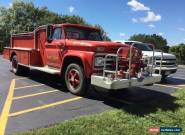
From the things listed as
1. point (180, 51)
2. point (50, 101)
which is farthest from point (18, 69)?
point (180, 51)

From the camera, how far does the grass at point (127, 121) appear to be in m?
5.55

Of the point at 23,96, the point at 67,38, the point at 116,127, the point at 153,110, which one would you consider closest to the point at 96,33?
the point at 67,38

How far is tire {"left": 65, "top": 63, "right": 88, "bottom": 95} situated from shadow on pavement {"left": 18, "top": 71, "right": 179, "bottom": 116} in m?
0.34

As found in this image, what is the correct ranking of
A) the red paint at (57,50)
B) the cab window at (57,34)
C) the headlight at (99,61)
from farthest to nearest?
the cab window at (57,34) < the red paint at (57,50) < the headlight at (99,61)

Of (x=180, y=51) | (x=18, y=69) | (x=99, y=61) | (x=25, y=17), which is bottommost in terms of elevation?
(x=18, y=69)

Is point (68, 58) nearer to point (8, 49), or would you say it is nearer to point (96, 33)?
point (96, 33)

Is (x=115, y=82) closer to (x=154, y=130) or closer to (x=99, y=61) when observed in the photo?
(x=99, y=61)

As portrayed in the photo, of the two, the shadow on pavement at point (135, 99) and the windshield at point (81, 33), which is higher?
the windshield at point (81, 33)

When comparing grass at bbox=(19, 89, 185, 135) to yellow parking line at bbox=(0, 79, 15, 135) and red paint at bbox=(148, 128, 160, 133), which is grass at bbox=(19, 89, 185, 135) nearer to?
red paint at bbox=(148, 128, 160, 133)

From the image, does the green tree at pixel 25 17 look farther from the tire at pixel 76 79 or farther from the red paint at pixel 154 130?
the red paint at pixel 154 130

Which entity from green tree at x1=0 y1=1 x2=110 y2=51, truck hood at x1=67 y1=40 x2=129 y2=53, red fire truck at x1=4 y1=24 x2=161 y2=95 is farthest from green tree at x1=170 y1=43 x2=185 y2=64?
truck hood at x1=67 y1=40 x2=129 y2=53

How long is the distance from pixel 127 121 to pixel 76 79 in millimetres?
2952

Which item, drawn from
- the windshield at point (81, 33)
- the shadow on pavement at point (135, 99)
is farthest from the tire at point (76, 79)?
the windshield at point (81, 33)

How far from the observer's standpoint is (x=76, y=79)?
888 cm
